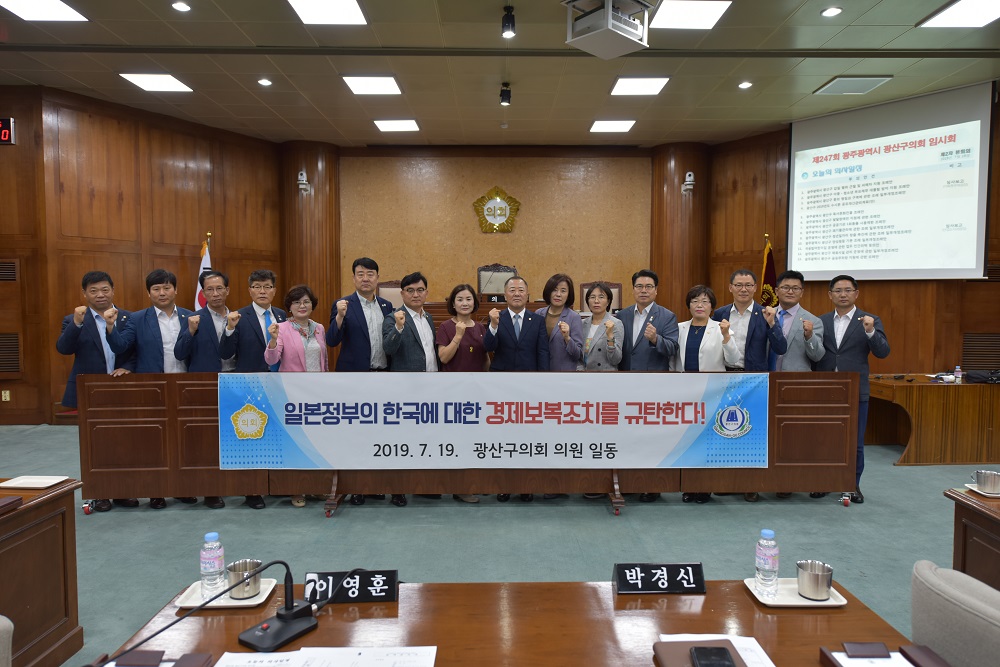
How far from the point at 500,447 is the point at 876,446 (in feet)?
14.4

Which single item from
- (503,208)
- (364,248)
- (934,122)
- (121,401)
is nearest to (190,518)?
(121,401)

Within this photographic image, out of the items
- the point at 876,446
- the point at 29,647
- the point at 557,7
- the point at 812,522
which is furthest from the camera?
the point at 876,446

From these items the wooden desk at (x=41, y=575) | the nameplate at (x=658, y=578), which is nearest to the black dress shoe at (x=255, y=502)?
the wooden desk at (x=41, y=575)

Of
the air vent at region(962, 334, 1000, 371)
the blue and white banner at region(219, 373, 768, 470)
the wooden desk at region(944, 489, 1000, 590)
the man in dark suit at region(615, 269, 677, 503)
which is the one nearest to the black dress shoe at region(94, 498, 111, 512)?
the blue and white banner at region(219, 373, 768, 470)

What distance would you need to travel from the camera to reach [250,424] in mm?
3777

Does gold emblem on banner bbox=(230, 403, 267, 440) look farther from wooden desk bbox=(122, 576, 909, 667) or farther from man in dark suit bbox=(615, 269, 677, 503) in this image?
man in dark suit bbox=(615, 269, 677, 503)

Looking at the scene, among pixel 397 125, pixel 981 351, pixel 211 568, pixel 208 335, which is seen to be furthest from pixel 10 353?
pixel 981 351

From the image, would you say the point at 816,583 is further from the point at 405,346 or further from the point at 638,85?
the point at 638,85

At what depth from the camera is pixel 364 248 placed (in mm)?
9281

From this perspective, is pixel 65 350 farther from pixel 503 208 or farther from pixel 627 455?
pixel 503 208

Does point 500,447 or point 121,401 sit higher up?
point 121,401

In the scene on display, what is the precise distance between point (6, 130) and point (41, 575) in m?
6.48

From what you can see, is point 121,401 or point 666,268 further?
point 666,268

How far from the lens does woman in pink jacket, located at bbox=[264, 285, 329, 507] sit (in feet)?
12.8
